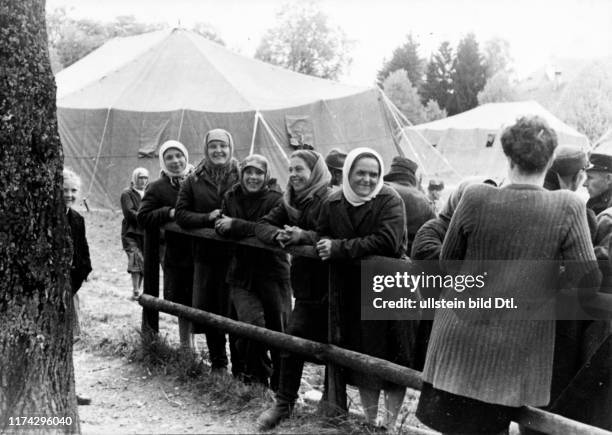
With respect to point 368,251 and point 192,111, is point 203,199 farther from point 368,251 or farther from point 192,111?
point 192,111

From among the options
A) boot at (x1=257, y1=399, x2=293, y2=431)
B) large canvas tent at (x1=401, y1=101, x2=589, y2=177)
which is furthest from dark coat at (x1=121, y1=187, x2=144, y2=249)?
Result: large canvas tent at (x1=401, y1=101, x2=589, y2=177)

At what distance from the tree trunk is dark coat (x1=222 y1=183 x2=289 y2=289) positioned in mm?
1521

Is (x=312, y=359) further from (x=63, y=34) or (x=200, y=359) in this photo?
(x=63, y=34)

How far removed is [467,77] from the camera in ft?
188

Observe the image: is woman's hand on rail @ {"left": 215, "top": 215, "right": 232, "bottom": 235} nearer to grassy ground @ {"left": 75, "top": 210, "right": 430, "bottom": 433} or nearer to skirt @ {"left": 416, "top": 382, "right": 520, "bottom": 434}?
grassy ground @ {"left": 75, "top": 210, "right": 430, "bottom": 433}

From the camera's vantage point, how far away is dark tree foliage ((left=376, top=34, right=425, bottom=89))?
5759 centimetres

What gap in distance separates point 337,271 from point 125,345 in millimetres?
2501

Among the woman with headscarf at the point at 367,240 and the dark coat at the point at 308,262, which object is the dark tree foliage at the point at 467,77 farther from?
the woman with headscarf at the point at 367,240

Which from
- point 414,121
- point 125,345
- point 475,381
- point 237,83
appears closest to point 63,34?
point 414,121

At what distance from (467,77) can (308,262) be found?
5491 cm

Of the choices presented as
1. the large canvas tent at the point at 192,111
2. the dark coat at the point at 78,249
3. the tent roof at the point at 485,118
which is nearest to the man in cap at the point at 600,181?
the dark coat at the point at 78,249

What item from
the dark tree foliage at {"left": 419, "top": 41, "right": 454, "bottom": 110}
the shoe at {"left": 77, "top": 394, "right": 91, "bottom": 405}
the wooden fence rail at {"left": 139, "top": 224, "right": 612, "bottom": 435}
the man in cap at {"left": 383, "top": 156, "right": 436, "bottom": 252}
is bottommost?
the shoe at {"left": 77, "top": 394, "right": 91, "bottom": 405}

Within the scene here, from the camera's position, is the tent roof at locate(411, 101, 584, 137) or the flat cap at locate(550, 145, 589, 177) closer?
the flat cap at locate(550, 145, 589, 177)

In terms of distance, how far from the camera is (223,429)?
442 cm
